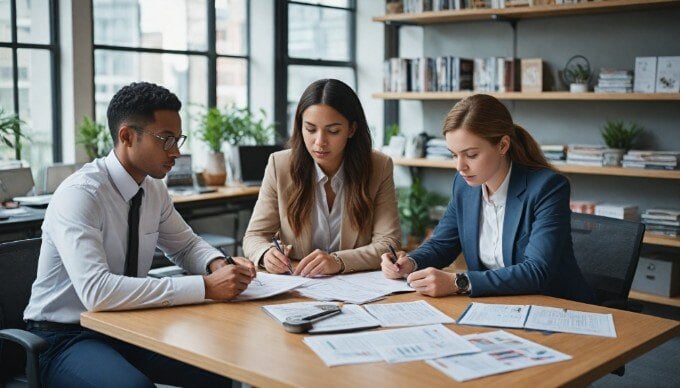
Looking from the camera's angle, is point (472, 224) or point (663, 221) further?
point (663, 221)

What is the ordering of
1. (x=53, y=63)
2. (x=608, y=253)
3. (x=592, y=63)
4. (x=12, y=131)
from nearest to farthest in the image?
(x=608, y=253)
(x=12, y=131)
(x=53, y=63)
(x=592, y=63)

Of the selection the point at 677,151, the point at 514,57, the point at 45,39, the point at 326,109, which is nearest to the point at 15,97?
the point at 45,39

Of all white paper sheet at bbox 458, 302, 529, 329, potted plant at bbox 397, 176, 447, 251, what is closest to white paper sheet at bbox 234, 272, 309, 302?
white paper sheet at bbox 458, 302, 529, 329

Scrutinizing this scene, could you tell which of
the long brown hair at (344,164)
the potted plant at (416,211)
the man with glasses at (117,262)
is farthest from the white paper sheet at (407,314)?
the potted plant at (416,211)

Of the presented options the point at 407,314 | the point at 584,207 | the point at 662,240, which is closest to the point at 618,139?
the point at 584,207

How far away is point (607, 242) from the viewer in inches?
109

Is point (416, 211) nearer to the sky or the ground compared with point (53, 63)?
nearer to the ground

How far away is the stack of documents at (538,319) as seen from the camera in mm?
2002

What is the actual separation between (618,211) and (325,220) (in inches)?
104

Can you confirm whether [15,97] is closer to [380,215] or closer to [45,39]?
[45,39]

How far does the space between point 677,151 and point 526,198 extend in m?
2.80

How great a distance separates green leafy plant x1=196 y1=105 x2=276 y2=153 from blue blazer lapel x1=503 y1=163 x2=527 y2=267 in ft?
10.5

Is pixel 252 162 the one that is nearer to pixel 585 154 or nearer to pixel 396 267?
pixel 585 154

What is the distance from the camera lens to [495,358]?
5.76ft
